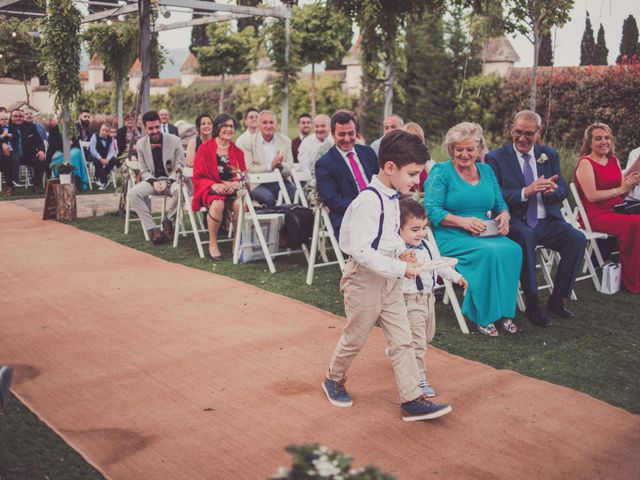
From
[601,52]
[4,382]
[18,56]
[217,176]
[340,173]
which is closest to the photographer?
[4,382]

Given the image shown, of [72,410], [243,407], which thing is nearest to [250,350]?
[243,407]

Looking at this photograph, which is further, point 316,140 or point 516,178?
point 316,140

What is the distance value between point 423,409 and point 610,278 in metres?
3.94

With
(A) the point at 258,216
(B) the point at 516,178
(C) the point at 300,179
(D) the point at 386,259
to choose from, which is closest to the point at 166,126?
(C) the point at 300,179

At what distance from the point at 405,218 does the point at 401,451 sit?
1.30 m

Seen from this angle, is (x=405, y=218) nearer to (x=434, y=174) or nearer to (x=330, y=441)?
(x=330, y=441)

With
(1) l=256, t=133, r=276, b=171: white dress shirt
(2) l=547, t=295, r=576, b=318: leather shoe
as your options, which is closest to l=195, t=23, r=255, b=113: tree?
(1) l=256, t=133, r=276, b=171: white dress shirt

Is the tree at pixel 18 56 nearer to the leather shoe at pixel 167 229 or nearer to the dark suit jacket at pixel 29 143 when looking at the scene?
the dark suit jacket at pixel 29 143

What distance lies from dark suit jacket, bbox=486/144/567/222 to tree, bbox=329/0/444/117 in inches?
140

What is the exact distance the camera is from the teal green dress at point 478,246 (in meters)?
5.66

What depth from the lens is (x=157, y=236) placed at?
923 cm

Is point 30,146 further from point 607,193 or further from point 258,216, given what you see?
point 607,193

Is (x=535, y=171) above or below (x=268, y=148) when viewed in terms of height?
below

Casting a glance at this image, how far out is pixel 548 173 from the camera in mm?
6527
